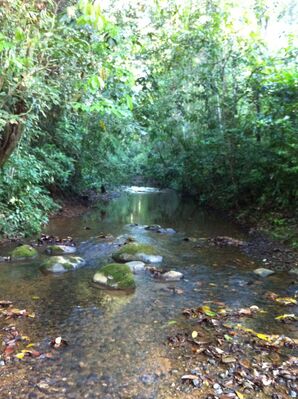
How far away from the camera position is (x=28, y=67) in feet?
17.7

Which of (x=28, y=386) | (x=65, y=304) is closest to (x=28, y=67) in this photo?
(x=65, y=304)

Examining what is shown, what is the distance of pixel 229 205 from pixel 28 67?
12537mm

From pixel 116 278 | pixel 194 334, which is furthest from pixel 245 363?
pixel 116 278

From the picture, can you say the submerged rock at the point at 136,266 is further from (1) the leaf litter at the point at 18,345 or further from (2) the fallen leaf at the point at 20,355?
(2) the fallen leaf at the point at 20,355

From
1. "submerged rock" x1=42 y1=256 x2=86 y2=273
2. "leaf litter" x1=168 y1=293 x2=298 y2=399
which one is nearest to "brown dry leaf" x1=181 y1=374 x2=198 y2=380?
"leaf litter" x1=168 y1=293 x2=298 y2=399

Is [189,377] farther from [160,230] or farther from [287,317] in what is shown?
[160,230]

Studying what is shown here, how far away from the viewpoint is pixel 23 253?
28.2 ft

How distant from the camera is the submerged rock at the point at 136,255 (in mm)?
8680

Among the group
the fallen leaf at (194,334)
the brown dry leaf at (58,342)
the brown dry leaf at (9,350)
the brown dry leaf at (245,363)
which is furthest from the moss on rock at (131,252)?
the brown dry leaf at (245,363)

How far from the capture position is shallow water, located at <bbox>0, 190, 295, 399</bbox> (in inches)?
152

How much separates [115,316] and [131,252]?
3.34m

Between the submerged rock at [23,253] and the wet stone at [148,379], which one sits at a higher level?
the wet stone at [148,379]

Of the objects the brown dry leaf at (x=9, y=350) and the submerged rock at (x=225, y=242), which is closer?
the brown dry leaf at (x=9, y=350)

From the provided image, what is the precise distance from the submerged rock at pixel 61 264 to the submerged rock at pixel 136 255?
0.94m
